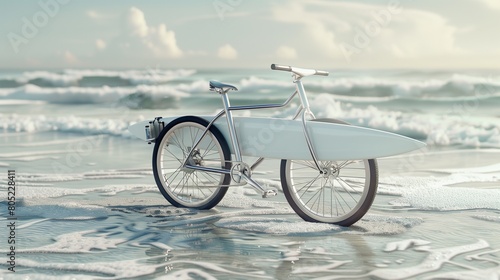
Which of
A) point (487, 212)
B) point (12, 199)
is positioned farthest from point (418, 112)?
point (12, 199)

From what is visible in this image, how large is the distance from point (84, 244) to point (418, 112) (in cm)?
1365

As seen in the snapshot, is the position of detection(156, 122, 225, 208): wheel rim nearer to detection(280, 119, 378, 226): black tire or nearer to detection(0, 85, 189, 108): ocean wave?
detection(280, 119, 378, 226): black tire

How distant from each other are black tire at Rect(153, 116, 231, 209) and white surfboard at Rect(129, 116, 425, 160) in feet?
0.35

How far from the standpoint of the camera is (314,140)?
203 inches

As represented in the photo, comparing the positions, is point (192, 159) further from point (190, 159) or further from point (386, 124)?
point (386, 124)

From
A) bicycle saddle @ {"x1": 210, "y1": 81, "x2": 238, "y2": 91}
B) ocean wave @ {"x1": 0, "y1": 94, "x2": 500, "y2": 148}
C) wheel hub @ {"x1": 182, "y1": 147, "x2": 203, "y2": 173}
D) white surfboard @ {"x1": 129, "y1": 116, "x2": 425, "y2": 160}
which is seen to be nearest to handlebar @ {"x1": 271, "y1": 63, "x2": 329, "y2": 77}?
white surfboard @ {"x1": 129, "y1": 116, "x2": 425, "y2": 160}

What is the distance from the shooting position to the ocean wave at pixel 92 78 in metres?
19.9

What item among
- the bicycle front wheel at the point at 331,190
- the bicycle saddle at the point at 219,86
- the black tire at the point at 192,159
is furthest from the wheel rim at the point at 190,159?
the bicycle front wheel at the point at 331,190

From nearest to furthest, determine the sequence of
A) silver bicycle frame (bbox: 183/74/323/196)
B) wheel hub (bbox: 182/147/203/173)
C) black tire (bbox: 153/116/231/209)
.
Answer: silver bicycle frame (bbox: 183/74/323/196) → black tire (bbox: 153/116/231/209) → wheel hub (bbox: 182/147/203/173)

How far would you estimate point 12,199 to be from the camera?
5.95 metres

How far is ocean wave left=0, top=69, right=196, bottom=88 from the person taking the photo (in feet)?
65.4

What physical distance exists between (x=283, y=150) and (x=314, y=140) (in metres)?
0.28

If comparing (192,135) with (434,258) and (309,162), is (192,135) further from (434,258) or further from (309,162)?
(434,258)

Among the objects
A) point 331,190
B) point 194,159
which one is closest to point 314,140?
point 331,190
